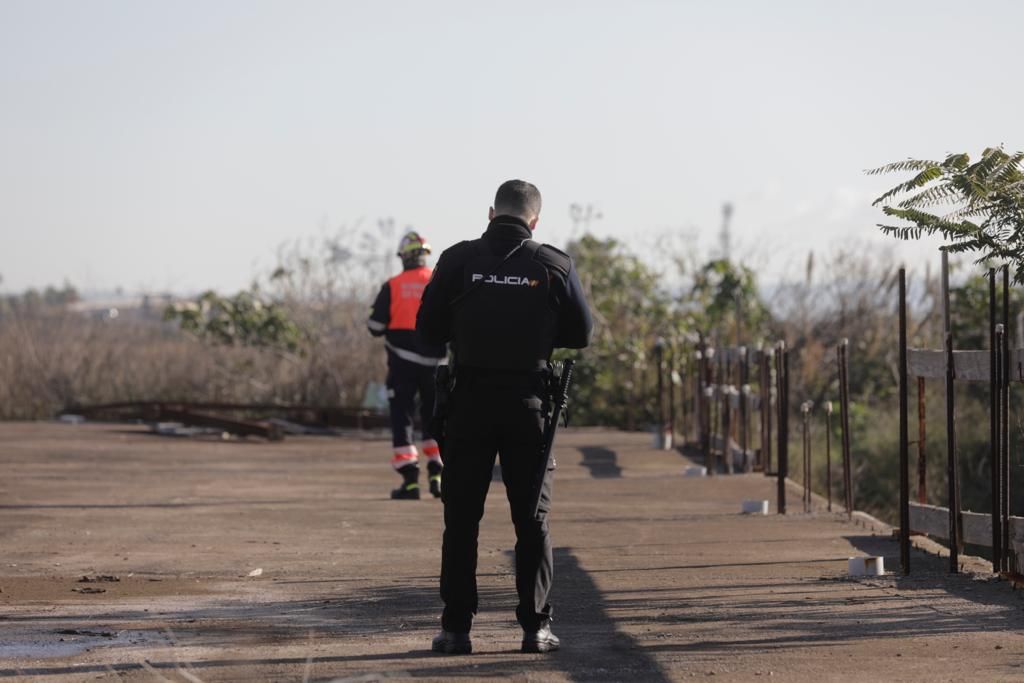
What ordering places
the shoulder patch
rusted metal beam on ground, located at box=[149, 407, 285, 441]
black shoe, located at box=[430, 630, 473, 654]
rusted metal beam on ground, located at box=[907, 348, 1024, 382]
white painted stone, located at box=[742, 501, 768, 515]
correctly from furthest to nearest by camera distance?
rusted metal beam on ground, located at box=[149, 407, 285, 441] → white painted stone, located at box=[742, 501, 768, 515] → rusted metal beam on ground, located at box=[907, 348, 1024, 382] → the shoulder patch → black shoe, located at box=[430, 630, 473, 654]

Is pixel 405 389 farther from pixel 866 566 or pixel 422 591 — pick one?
pixel 866 566

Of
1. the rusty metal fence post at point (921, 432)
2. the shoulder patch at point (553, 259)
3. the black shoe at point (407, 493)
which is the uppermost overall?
the shoulder patch at point (553, 259)

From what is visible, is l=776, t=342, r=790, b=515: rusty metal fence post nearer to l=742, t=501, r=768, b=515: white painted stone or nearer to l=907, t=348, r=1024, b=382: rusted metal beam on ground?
l=742, t=501, r=768, b=515: white painted stone

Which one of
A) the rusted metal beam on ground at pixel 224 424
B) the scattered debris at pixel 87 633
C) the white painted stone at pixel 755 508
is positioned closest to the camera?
the scattered debris at pixel 87 633

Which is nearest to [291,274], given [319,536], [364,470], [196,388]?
[196,388]

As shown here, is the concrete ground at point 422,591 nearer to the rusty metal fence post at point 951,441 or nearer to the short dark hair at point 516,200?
the rusty metal fence post at point 951,441

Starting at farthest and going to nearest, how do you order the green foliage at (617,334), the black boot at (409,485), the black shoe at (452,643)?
the green foliage at (617,334) < the black boot at (409,485) < the black shoe at (452,643)

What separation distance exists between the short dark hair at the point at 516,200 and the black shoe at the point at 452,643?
1800mm

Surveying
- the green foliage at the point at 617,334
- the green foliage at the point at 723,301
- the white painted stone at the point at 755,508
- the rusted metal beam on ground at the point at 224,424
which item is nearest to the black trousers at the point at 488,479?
the white painted stone at the point at 755,508

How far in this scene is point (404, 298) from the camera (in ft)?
46.2

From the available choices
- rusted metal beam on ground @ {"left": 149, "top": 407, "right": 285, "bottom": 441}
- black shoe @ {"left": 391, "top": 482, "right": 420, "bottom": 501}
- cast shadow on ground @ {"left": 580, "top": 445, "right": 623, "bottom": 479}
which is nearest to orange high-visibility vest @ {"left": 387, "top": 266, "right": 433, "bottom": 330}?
black shoe @ {"left": 391, "top": 482, "right": 420, "bottom": 501}

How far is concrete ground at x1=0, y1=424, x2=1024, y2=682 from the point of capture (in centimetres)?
695

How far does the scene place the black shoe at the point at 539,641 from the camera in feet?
23.4

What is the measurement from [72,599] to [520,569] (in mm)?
2817
